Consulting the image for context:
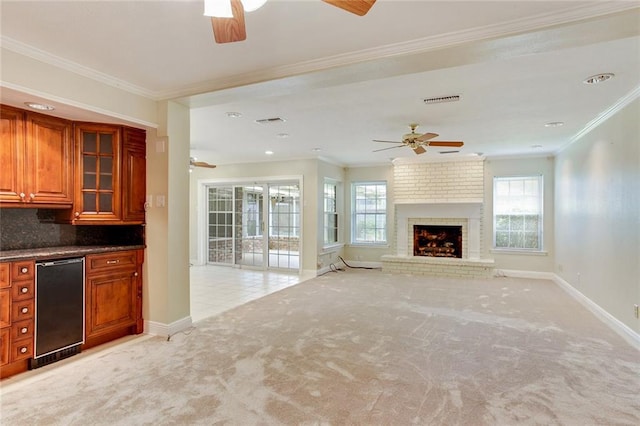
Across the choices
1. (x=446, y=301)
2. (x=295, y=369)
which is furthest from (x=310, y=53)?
(x=446, y=301)

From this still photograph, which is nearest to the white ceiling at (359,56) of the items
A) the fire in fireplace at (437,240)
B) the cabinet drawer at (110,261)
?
the cabinet drawer at (110,261)

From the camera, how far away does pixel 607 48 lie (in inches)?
98.0

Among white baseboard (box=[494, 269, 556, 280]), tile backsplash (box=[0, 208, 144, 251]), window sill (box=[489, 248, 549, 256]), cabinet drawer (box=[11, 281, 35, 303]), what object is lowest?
white baseboard (box=[494, 269, 556, 280])

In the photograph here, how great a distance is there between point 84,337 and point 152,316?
628 mm

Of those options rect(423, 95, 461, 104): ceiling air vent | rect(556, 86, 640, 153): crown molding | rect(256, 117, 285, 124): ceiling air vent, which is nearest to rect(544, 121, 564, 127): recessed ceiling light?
rect(556, 86, 640, 153): crown molding

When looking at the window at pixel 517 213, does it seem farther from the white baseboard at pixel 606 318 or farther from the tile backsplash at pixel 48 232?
the tile backsplash at pixel 48 232

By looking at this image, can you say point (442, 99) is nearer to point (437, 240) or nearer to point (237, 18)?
point (237, 18)

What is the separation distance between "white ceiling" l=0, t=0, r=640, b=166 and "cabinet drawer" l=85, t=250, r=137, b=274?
1.34 metres

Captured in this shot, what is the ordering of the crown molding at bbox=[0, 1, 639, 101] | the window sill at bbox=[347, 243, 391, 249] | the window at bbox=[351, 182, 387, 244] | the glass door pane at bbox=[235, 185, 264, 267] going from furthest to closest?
the window at bbox=[351, 182, 387, 244]
the window sill at bbox=[347, 243, 391, 249]
the glass door pane at bbox=[235, 185, 264, 267]
the crown molding at bbox=[0, 1, 639, 101]

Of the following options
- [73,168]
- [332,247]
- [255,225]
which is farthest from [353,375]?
[255,225]

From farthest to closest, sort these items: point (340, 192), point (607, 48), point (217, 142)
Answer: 1. point (340, 192)
2. point (217, 142)
3. point (607, 48)

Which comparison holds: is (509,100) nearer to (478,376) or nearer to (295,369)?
(478,376)

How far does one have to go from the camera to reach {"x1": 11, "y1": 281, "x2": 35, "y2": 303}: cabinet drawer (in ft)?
8.56

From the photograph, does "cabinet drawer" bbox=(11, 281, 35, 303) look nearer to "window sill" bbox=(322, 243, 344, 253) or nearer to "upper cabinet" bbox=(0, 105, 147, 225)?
"upper cabinet" bbox=(0, 105, 147, 225)
